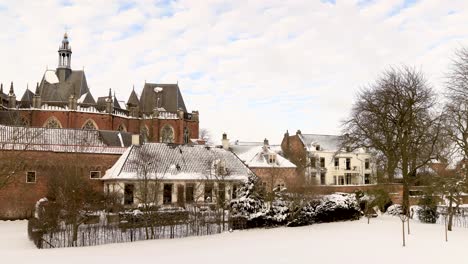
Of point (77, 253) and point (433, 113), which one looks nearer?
point (77, 253)

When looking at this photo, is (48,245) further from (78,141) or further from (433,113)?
(433,113)

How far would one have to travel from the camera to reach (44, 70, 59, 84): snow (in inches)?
2143

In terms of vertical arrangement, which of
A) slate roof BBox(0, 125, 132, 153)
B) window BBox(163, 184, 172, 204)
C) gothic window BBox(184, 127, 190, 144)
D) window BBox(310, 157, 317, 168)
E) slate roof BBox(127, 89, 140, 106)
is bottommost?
window BBox(163, 184, 172, 204)

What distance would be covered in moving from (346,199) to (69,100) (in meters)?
35.1

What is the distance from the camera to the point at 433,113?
111 feet

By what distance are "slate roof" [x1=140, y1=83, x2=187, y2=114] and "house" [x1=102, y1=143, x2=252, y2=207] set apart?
2488cm

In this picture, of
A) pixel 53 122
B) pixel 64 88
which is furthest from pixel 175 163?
pixel 64 88

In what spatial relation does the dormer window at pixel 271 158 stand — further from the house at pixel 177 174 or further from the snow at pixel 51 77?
the snow at pixel 51 77

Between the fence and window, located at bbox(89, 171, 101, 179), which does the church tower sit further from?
the fence

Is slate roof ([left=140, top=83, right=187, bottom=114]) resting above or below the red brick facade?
above

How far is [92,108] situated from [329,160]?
31.3 m

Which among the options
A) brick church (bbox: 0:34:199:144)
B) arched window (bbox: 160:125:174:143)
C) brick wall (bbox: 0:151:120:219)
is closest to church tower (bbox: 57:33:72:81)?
brick church (bbox: 0:34:199:144)

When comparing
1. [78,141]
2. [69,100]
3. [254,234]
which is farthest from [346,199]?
[69,100]

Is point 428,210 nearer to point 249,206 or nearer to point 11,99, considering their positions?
point 249,206
